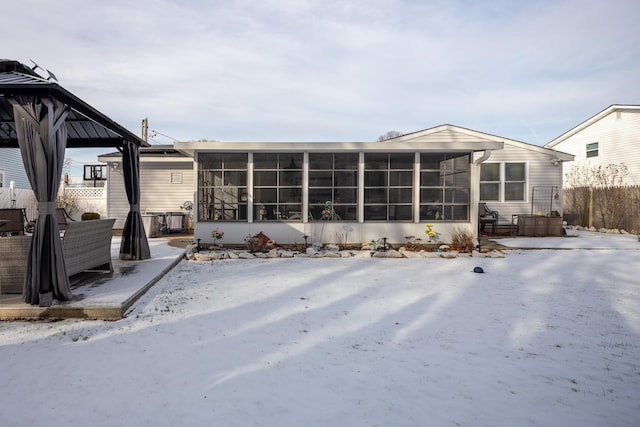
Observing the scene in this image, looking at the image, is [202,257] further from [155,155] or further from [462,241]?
[155,155]

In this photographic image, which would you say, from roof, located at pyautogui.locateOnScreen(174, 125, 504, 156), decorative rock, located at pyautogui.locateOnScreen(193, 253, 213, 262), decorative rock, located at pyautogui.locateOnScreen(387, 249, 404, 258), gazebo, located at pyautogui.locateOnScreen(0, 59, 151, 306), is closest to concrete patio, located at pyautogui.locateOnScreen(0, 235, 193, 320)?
gazebo, located at pyautogui.locateOnScreen(0, 59, 151, 306)

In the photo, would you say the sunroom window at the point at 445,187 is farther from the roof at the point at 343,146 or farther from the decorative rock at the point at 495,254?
the decorative rock at the point at 495,254

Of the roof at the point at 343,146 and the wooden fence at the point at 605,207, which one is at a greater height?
the roof at the point at 343,146

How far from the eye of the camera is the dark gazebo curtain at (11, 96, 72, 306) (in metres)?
4.23

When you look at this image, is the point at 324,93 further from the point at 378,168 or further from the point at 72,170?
the point at 72,170

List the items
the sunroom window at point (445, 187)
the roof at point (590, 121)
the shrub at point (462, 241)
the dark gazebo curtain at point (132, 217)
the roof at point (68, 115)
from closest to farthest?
the roof at point (68, 115) < the dark gazebo curtain at point (132, 217) < the shrub at point (462, 241) < the sunroom window at point (445, 187) < the roof at point (590, 121)

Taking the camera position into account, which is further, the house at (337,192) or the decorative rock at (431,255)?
the house at (337,192)

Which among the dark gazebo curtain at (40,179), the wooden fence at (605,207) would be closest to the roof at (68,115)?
the dark gazebo curtain at (40,179)

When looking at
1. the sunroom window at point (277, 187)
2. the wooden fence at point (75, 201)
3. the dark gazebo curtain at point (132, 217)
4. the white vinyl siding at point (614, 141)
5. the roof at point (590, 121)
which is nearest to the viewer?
the dark gazebo curtain at point (132, 217)

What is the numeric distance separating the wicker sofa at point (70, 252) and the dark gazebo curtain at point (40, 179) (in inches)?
16.1

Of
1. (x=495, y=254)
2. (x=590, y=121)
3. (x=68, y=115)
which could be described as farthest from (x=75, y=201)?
(x=590, y=121)

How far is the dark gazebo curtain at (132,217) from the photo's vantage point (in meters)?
7.33

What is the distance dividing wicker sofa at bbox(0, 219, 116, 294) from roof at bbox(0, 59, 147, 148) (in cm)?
159

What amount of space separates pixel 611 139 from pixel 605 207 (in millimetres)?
3660
